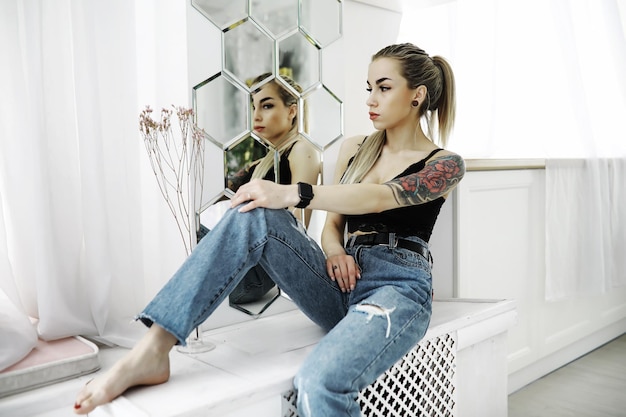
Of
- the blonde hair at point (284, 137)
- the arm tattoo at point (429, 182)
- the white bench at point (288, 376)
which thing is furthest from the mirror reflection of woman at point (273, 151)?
the arm tattoo at point (429, 182)

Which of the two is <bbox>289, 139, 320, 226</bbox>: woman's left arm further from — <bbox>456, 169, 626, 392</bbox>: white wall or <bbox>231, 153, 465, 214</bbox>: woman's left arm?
<bbox>456, 169, 626, 392</bbox>: white wall

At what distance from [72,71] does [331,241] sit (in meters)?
0.82

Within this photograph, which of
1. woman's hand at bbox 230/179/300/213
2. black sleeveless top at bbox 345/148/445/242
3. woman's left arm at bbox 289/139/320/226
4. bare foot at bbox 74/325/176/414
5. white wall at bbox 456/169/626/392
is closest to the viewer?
bare foot at bbox 74/325/176/414

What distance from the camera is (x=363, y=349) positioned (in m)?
1.23

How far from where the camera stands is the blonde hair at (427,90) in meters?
1.64

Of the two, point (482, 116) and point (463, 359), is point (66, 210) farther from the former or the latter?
point (482, 116)

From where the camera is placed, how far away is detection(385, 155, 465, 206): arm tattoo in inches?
58.6

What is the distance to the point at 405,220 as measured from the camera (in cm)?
158

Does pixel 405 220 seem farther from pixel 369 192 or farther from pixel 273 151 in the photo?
pixel 273 151

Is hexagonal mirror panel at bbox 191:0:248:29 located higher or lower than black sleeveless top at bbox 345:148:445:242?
higher

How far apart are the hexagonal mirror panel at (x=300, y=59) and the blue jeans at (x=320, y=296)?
0.59 meters

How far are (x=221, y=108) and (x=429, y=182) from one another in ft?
2.03

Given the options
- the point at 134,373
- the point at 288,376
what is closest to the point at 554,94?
the point at 288,376

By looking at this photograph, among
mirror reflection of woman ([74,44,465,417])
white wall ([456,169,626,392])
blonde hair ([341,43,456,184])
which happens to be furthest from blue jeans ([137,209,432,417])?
white wall ([456,169,626,392])
